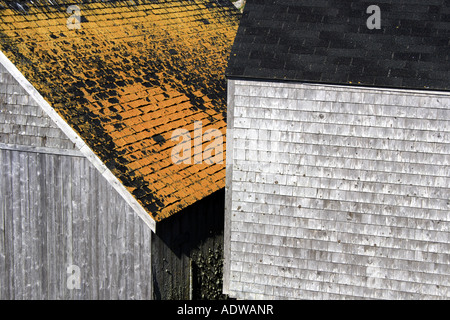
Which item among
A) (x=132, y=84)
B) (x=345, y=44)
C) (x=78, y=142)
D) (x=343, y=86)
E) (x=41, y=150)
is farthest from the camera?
(x=132, y=84)

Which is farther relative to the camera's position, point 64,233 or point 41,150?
point 64,233

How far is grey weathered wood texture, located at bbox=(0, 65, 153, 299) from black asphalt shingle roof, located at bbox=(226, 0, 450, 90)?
309 centimetres

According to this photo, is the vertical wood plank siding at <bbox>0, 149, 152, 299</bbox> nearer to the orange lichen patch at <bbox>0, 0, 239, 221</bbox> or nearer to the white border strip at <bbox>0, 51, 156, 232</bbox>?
the white border strip at <bbox>0, 51, 156, 232</bbox>

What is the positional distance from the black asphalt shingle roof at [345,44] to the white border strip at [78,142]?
102 inches

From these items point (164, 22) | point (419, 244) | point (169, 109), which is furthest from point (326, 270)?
point (164, 22)

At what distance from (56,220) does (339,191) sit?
15.8ft

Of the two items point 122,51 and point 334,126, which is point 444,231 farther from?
point 122,51

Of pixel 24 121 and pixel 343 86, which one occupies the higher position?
pixel 343 86

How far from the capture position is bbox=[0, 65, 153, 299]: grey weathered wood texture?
12133mm

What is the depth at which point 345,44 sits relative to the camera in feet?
38.7

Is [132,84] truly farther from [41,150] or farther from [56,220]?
[56,220]

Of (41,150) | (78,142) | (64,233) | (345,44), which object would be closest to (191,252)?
(64,233)

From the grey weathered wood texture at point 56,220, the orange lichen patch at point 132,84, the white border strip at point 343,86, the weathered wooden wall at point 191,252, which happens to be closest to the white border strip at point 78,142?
the orange lichen patch at point 132,84

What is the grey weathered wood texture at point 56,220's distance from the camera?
12.1 meters
